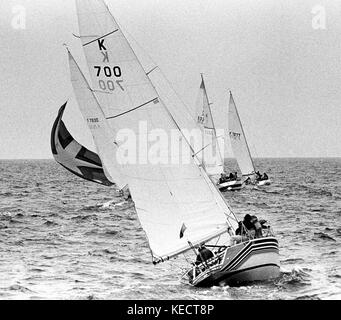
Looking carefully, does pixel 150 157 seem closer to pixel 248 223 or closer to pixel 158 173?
pixel 158 173

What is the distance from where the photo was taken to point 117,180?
33.3 meters

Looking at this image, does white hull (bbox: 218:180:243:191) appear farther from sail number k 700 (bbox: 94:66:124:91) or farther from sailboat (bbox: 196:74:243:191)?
sail number k 700 (bbox: 94:66:124:91)

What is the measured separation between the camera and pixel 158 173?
15.1 meters

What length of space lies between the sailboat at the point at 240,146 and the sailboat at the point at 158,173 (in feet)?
106

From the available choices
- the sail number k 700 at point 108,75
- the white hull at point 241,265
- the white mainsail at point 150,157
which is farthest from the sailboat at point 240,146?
the sail number k 700 at point 108,75

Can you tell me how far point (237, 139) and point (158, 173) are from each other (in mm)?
33960

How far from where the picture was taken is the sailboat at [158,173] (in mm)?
14531

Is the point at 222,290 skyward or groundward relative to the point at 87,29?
groundward

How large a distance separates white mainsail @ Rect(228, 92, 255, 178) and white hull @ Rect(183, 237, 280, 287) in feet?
108

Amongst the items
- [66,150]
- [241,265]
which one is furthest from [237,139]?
[241,265]

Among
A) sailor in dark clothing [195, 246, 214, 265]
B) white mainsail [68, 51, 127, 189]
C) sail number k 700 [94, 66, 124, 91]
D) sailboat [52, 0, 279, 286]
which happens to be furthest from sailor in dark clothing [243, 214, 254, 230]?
white mainsail [68, 51, 127, 189]
